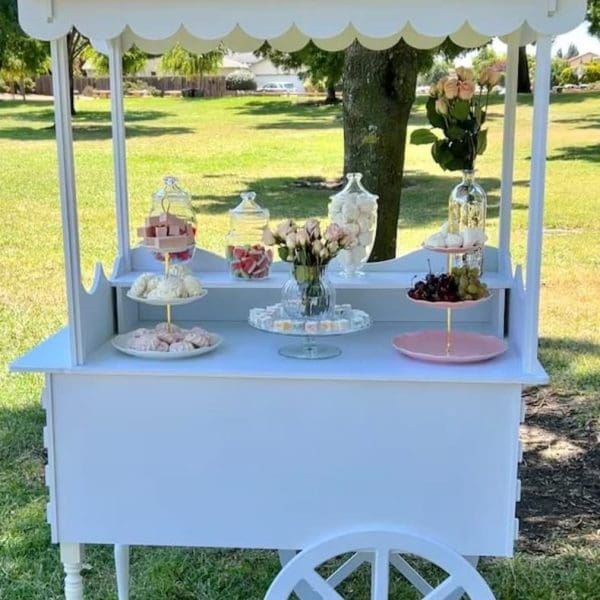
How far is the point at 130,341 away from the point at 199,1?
732mm

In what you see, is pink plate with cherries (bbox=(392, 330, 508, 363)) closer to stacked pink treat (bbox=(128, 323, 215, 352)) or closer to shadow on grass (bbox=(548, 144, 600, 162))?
stacked pink treat (bbox=(128, 323, 215, 352))

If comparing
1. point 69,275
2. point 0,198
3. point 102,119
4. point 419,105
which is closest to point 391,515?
point 69,275

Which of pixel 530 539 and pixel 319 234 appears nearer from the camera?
pixel 319 234

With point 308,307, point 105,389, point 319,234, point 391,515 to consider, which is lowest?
point 391,515

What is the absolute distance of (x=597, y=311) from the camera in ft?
16.1

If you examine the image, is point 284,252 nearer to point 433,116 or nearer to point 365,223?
point 365,223

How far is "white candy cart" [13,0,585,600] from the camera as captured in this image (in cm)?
157

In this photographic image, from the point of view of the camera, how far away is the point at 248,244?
6.62ft

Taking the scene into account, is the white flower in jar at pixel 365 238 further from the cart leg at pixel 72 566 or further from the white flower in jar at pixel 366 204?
the cart leg at pixel 72 566

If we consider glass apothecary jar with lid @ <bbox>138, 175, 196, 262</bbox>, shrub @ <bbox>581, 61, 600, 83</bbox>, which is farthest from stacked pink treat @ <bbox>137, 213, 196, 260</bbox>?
shrub @ <bbox>581, 61, 600, 83</bbox>

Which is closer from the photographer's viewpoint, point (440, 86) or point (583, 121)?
point (440, 86)

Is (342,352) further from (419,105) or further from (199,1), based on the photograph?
(419,105)

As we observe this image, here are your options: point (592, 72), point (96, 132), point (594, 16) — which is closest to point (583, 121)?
point (592, 72)

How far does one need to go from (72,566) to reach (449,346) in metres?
0.94
